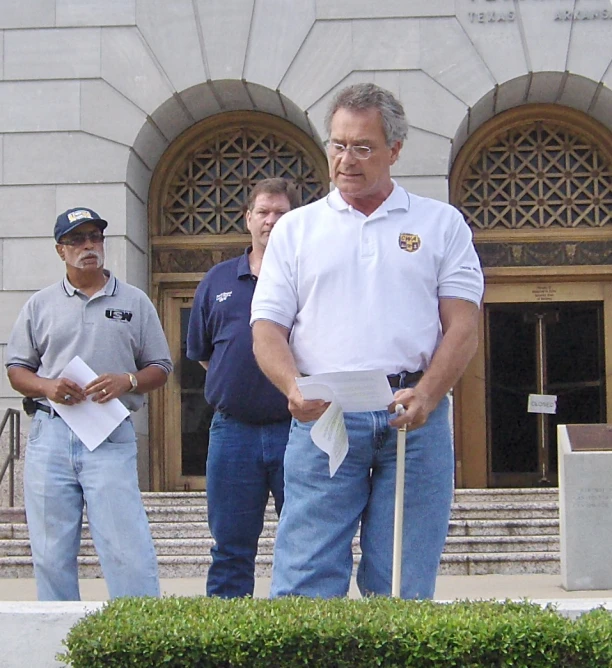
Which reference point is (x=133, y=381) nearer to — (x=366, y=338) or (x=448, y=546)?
(x=366, y=338)

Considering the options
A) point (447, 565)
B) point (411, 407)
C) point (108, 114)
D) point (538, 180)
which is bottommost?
point (447, 565)

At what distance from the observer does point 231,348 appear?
230 inches

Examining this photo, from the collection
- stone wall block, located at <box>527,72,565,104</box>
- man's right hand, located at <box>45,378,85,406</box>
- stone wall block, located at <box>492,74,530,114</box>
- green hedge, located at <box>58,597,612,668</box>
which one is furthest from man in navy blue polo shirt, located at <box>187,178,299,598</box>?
stone wall block, located at <box>527,72,565,104</box>

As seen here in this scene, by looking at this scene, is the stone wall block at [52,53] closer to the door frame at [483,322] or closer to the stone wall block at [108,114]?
the stone wall block at [108,114]

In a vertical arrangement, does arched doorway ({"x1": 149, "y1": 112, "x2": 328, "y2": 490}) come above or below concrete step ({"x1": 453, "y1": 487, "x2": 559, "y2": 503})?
above

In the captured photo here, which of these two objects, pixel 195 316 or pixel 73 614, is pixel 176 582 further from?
pixel 73 614

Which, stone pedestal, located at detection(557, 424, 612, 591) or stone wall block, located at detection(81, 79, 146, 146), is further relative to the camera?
stone wall block, located at detection(81, 79, 146, 146)

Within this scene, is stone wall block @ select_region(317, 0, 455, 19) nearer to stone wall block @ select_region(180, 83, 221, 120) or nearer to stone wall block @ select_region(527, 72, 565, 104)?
stone wall block @ select_region(527, 72, 565, 104)

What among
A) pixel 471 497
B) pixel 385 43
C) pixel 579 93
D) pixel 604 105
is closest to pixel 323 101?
pixel 385 43

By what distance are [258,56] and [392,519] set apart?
9734 millimetres

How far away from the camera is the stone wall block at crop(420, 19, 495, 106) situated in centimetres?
1295

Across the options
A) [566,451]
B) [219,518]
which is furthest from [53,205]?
[219,518]

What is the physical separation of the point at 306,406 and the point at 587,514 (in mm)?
5498

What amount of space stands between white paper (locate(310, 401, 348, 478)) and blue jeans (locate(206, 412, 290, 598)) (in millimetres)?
1740
